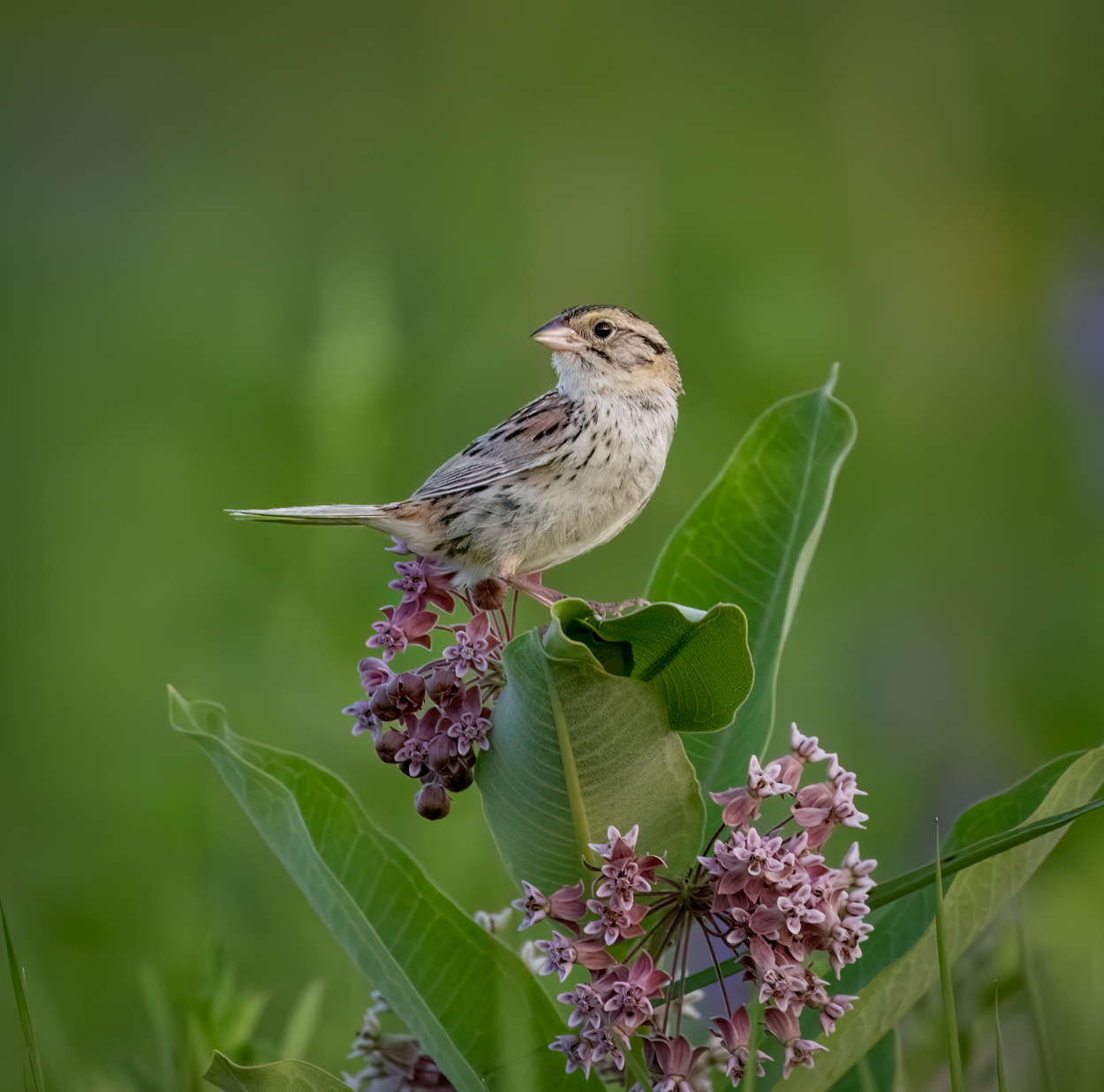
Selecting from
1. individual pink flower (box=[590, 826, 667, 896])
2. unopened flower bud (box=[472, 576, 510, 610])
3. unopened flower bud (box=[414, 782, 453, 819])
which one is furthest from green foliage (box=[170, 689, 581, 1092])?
unopened flower bud (box=[472, 576, 510, 610])

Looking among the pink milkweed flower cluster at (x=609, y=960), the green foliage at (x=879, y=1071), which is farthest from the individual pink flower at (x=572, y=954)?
the green foliage at (x=879, y=1071)

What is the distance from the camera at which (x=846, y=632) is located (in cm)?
486

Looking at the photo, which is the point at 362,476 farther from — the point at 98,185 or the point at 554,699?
the point at 98,185

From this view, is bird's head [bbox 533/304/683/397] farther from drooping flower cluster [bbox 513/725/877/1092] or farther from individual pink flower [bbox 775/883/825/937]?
individual pink flower [bbox 775/883/825/937]

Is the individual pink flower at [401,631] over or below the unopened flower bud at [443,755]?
over

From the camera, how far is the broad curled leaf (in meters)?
1.55

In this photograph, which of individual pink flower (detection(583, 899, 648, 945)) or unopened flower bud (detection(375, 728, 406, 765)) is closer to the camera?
individual pink flower (detection(583, 899, 648, 945))

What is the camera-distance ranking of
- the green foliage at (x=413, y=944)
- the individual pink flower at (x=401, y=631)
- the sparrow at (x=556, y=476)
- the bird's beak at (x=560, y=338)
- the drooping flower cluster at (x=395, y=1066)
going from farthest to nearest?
the bird's beak at (x=560, y=338), the sparrow at (x=556, y=476), the drooping flower cluster at (x=395, y=1066), the individual pink flower at (x=401, y=631), the green foliage at (x=413, y=944)

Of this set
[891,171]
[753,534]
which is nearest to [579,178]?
[891,171]

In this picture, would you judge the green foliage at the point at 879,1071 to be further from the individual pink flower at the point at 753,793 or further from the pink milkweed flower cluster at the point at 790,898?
the individual pink flower at the point at 753,793

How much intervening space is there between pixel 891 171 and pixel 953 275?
2.57 ft

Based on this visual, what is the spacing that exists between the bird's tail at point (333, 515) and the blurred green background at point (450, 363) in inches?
44.1

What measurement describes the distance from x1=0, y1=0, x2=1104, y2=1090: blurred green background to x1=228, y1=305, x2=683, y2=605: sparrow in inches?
45.7

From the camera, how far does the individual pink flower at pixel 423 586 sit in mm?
1962
